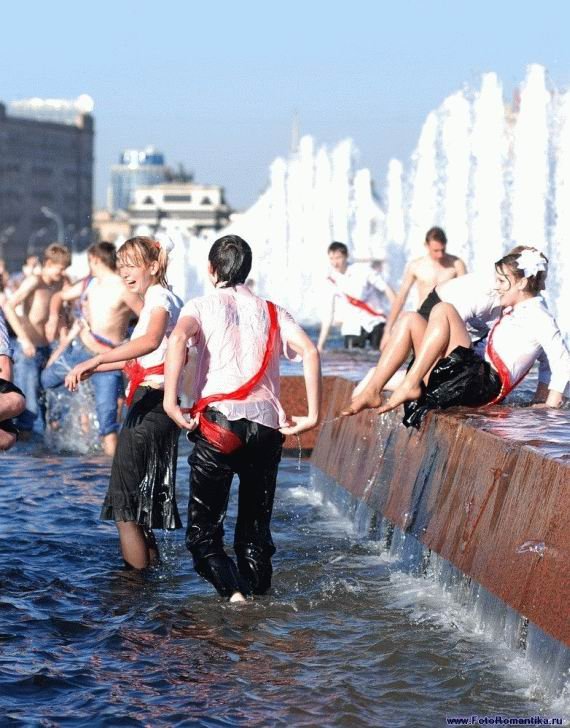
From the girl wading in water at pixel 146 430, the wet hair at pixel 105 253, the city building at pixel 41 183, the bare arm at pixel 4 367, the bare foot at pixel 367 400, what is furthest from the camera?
the city building at pixel 41 183

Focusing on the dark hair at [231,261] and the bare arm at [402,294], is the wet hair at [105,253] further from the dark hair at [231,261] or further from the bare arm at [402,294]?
the dark hair at [231,261]

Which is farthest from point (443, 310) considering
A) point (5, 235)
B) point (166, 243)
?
point (5, 235)

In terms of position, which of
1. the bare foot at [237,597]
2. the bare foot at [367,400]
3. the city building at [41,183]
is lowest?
the bare foot at [237,597]

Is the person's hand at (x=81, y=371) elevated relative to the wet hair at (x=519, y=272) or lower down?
lower down

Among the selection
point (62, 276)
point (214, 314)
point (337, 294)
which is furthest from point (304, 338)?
point (337, 294)

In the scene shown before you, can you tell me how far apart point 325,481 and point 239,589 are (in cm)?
395

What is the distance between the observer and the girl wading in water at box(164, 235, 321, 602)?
5984mm

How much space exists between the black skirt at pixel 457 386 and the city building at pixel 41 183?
153931 mm

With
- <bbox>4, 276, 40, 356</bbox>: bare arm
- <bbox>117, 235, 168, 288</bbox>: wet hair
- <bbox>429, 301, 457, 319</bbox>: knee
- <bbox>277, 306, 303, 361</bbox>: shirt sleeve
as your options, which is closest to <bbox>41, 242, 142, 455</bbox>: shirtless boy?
<bbox>4, 276, 40, 356</bbox>: bare arm

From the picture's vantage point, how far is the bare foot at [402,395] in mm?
7426

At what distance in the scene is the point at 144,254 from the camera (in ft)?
22.4

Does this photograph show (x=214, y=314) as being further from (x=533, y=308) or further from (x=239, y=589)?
(x=533, y=308)

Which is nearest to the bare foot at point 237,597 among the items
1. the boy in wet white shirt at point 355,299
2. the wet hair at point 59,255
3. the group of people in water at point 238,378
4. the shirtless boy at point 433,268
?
the group of people in water at point 238,378

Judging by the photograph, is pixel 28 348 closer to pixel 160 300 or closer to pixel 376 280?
pixel 376 280
